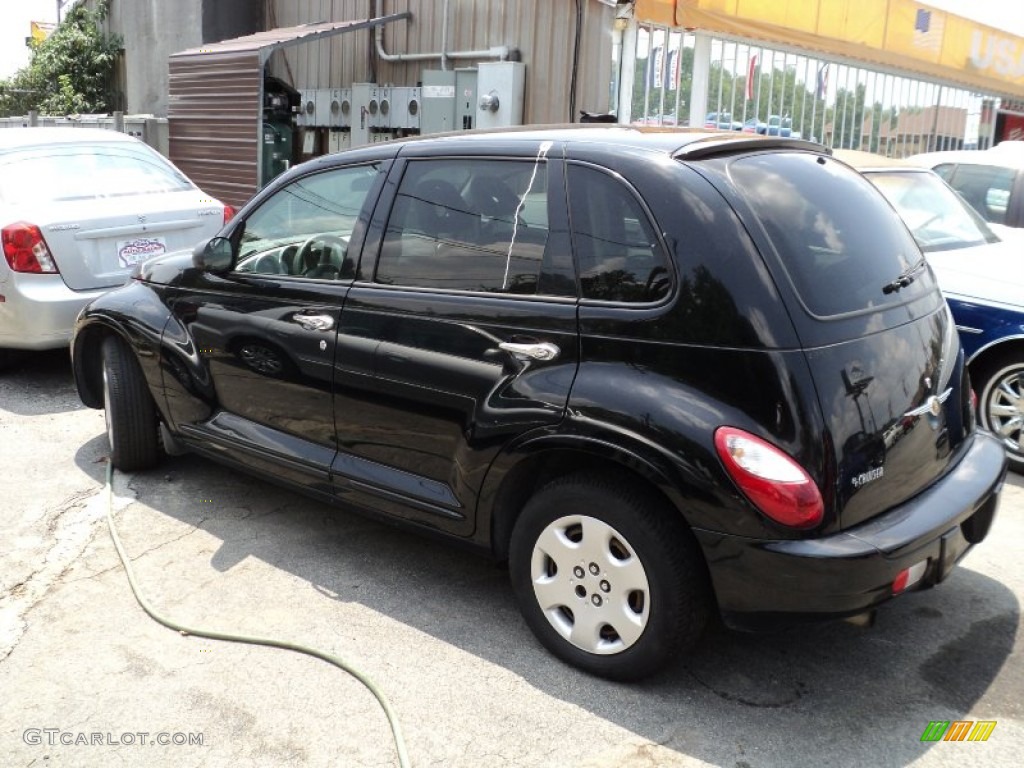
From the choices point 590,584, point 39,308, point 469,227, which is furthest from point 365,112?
point 590,584

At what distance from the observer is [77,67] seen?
18.4 meters

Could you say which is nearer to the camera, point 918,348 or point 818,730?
point 818,730

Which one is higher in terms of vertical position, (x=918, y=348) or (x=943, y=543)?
(x=918, y=348)

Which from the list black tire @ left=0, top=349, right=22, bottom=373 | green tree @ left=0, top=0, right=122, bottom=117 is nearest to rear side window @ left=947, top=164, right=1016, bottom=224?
black tire @ left=0, top=349, right=22, bottom=373

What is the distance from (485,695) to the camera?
3.15 meters

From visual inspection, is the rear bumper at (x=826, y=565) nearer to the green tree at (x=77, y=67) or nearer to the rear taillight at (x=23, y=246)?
the rear taillight at (x=23, y=246)

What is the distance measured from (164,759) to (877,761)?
207 centimetres

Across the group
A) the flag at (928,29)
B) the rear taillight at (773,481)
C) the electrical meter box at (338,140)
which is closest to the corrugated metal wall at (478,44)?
the electrical meter box at (338,140)

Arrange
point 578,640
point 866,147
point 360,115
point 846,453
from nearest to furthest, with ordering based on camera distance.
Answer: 1. point 846,453
2. point 578,640
3. point 360,115
4. point 866,147

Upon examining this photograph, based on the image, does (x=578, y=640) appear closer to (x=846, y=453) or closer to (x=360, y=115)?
(x=846, y=453)

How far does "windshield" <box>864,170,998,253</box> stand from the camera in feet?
19.9

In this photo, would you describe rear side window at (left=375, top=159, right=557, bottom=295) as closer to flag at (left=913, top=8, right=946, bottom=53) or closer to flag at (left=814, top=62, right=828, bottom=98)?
flag at (left=814, top=62, right=828, bottom=98)

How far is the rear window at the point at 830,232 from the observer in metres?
3.00

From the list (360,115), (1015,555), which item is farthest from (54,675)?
(360,115)
